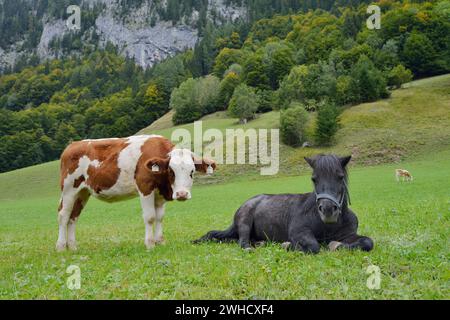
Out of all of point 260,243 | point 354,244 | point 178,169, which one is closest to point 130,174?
point 178,169

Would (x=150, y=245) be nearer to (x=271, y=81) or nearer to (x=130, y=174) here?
(x=130, y=174)

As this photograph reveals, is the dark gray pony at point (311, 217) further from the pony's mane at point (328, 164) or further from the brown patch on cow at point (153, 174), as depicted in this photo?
the brown patch on cow at point (153, 174)

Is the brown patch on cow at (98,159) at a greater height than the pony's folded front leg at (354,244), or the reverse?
the brown patch on cow at (98,159)

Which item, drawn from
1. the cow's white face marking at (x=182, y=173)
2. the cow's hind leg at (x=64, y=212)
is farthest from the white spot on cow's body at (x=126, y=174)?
the cow's white face marking at (x=182, y=173)

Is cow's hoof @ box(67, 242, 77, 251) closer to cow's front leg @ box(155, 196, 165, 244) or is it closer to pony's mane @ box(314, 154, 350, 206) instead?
cow's front leg @ box(155, 196, 165, 244)

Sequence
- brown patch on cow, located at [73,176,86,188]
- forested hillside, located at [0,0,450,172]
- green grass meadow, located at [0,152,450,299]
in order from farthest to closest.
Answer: forested hillside, located at [0,0,450,172], brown patch on cow, located at [73,176,86,188], green grass meadow, located at [0,152,450,299]

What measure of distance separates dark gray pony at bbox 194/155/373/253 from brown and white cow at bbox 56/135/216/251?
148 centimetres

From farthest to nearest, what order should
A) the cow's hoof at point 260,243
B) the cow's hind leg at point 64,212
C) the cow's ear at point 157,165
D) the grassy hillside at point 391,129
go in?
the grassy hillside at point 391,129, the cow's hind leg at point 64,212, the cow's ear at point 157,165, the cow's hoof at point 260,243

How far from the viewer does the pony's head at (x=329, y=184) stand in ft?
24.0

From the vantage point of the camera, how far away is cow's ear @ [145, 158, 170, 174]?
9445 millimetres

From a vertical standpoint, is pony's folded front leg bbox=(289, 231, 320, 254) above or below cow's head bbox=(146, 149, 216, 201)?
below

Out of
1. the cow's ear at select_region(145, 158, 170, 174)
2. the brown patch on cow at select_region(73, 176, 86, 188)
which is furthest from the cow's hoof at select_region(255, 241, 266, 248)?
the brown patch on cow at select_region(73, 176, 86, 188)

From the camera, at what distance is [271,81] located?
121250 millimetres

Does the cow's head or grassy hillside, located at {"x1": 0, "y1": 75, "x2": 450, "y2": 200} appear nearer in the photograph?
the cow's head
